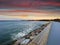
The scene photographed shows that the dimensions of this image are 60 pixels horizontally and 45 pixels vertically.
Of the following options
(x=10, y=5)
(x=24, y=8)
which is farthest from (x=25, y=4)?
(x=10, y=5)

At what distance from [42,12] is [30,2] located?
0.17m

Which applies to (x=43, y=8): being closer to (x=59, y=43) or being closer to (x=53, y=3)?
(x=53, y=3)

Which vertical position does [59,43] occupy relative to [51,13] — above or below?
below

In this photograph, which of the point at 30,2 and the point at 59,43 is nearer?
the point at 59,43

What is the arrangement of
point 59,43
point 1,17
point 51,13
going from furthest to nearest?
point 51,13 → point 1,17 → point 59,43

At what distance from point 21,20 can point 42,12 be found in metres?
0.25

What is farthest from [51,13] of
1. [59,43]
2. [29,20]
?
[59,43]

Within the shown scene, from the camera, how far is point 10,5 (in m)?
1.56

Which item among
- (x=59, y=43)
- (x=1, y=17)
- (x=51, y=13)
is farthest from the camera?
(x=51, y=13)

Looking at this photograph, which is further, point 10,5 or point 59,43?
point 10,5

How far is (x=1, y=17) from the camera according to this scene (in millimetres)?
1446

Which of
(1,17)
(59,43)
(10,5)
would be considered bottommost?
(59,43)

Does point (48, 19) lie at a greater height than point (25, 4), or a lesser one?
lesser

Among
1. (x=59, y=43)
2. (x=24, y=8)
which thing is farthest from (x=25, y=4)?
(x=59, y=43)
